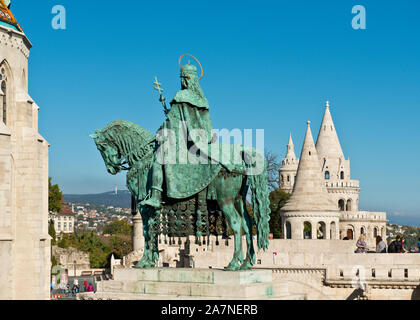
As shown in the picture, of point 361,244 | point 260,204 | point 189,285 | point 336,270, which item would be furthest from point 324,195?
point 189,285

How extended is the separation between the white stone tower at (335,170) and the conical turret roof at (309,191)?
29814 millimetres

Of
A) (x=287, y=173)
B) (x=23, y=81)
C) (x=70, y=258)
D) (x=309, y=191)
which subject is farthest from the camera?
(x=287, y=173)

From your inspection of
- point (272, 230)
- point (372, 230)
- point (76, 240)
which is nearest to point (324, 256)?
point (272, 230)

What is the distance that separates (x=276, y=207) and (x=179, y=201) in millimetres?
40263

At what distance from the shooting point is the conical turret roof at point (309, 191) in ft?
106

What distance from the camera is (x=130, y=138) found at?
1180 centimetres

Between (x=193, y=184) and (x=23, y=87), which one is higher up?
(x=23, y=87)

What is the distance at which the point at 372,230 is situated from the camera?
57.3 meters

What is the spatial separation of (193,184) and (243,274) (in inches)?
64.3

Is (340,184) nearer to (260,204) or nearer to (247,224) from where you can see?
(247,224)

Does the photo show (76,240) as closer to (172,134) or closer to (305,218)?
(305,218)

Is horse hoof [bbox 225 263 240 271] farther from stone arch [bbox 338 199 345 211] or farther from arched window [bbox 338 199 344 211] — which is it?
arched window [bbox 338 199 344 211]

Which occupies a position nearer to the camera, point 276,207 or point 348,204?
point 276,207

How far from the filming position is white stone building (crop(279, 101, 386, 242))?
32.4m
